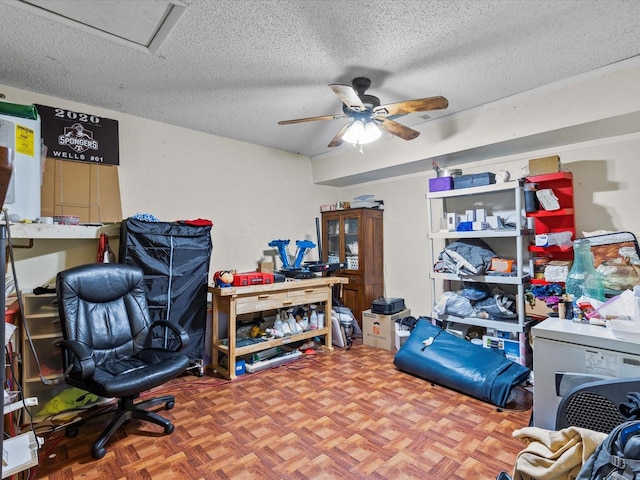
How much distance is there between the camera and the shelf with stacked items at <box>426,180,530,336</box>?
2.85 meters

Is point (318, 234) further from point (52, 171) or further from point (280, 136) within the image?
point (52, 171)

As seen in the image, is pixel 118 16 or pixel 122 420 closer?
pixel 118 16

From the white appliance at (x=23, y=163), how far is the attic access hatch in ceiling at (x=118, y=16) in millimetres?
779

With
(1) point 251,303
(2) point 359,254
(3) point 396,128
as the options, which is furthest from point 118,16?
(2) point 359,254

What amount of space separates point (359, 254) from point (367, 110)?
2052 mm

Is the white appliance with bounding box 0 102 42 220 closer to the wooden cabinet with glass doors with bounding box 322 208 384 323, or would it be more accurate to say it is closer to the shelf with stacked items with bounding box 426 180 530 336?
the wooden cabinet with glass doors with bounding box 322 208 384 323

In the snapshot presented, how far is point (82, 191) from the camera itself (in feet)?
9.06

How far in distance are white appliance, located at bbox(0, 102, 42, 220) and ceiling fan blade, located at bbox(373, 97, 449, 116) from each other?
2401 mm

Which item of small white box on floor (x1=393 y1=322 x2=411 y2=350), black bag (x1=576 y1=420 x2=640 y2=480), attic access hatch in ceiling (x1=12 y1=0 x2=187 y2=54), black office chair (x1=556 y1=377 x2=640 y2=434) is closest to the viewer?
black bag (x1=576 y1=420 x2=640 y2=480)

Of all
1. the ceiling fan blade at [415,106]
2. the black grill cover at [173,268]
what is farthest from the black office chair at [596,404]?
the black grill cover at [173,268]

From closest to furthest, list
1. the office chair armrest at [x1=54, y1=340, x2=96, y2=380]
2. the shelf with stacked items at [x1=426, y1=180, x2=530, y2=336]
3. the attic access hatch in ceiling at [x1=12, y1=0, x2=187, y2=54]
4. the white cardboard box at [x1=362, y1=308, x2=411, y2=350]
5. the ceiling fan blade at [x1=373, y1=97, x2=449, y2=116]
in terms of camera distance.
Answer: the attic access hatch in ceiling at [x1=12, y1=0, x2=187, y2=54], the office chair armrest at [x1=54, y1=340, x2=96, y2=380], the ceiling fan blade at [x1=373, y1=97, x2=449, y2=116], the shelf with stacked items at [x1=426, y1=180, x2=530, y2=336], the white cardboard box at [x1=362, y1=308, x2=411, y2=350]

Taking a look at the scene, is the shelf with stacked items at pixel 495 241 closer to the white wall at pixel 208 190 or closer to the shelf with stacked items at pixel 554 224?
the shelf with stacked items at pixel 554 224

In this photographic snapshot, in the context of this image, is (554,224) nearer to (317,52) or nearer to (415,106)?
(415,106)

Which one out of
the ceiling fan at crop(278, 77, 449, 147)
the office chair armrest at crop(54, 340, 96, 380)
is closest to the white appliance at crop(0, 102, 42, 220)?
the office chair armrest at crop(54, 340, 96, 380)
